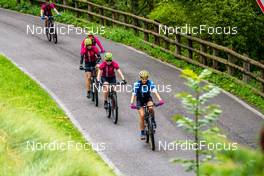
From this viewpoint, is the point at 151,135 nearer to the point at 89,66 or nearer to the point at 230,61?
the point at 89,66

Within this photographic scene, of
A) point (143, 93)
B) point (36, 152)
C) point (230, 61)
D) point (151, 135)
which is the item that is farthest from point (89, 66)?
point (36, 152)

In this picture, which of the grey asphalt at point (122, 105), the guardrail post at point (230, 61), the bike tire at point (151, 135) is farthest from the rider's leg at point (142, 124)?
the guardrail post at point (230, 61)

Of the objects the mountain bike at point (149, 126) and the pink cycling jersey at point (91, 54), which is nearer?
the mountain bike at point (149, 126)

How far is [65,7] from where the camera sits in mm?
31000

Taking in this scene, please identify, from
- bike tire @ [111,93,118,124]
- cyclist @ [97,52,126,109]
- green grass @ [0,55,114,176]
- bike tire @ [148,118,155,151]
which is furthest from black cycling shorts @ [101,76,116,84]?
bike tire @ [148,118,155,151]

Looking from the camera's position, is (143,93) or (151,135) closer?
(151,135)

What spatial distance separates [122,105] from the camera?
16.9 meters

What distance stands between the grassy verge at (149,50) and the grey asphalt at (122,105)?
1.77 feet

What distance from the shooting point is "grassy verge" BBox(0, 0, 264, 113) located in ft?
58.6

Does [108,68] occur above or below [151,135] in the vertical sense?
above

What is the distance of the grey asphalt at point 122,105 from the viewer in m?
13.1

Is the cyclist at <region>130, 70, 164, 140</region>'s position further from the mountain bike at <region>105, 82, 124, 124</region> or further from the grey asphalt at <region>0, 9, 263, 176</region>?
the mountain bike at <region>105, 82, 124, 124</region>

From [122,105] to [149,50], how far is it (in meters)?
7.09

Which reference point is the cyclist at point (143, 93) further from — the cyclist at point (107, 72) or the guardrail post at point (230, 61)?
the guardrail post at point (230, 61)
